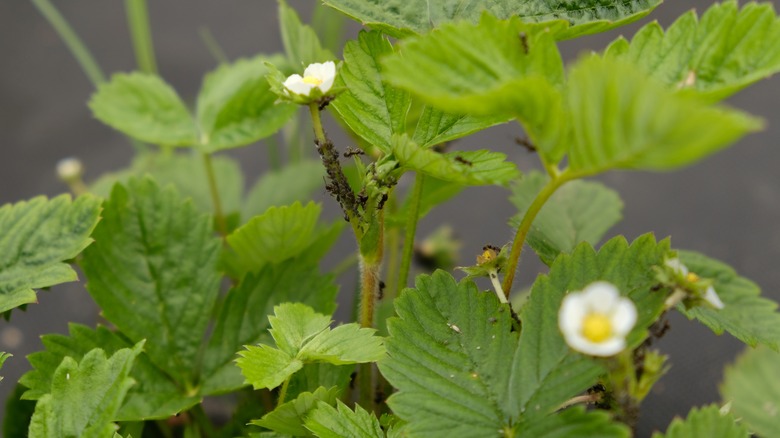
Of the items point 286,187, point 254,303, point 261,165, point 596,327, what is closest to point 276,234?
point 254,303

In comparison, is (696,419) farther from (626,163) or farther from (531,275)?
(531,275)

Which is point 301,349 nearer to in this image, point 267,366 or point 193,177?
point 267,366

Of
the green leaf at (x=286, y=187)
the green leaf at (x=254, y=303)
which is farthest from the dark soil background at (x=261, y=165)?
the green leaf at (x=254, y=303)

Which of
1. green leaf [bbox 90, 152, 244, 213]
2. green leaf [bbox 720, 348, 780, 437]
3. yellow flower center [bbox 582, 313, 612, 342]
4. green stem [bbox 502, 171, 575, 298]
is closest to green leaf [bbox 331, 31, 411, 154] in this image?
green stem [bbox 502, 171, 575, 298]

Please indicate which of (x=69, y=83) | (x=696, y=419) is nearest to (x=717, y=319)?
(x=696, y=419)

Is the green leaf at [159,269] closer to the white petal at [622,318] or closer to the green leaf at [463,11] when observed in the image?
the green leaf at [463,11]
